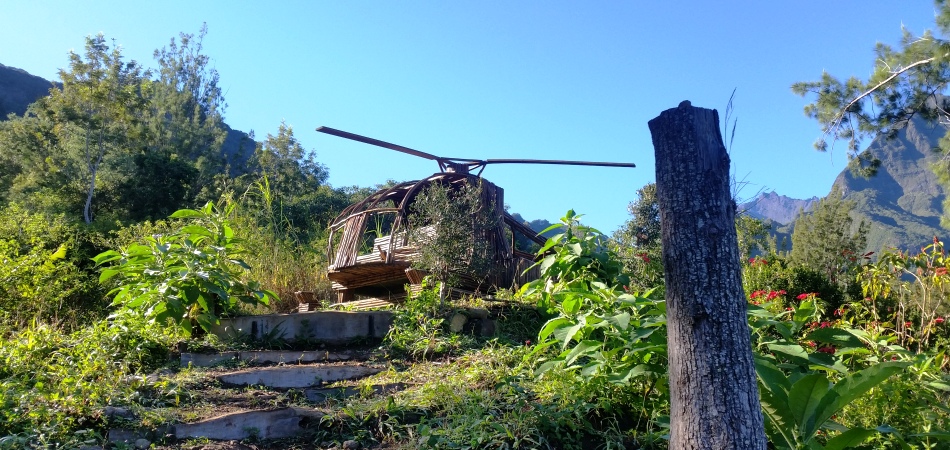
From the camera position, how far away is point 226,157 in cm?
2795

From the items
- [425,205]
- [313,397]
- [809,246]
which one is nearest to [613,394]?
[313,397]

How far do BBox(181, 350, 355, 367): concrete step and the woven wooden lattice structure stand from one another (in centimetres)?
111

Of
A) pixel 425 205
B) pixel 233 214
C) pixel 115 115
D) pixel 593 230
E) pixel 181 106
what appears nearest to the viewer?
pixel 593 230

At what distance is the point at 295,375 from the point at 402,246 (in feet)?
5.80

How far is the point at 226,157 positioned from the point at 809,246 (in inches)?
885

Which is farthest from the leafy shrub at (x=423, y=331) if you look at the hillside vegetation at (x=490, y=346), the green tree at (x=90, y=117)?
the green tree at (x=90, y=117)

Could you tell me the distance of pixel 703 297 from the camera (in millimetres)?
2271

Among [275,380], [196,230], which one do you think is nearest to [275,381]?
[275,380]

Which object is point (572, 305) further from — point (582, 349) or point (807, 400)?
point (807, 400)

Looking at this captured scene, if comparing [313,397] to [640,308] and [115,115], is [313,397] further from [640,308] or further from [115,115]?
[115,115]

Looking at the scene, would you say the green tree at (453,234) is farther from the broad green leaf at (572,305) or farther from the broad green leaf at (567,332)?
the broad green leaf at (567,332)

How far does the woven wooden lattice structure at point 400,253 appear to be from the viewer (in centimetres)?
594

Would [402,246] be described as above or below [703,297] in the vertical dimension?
above

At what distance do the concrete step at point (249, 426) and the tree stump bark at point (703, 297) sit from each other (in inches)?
83.0
